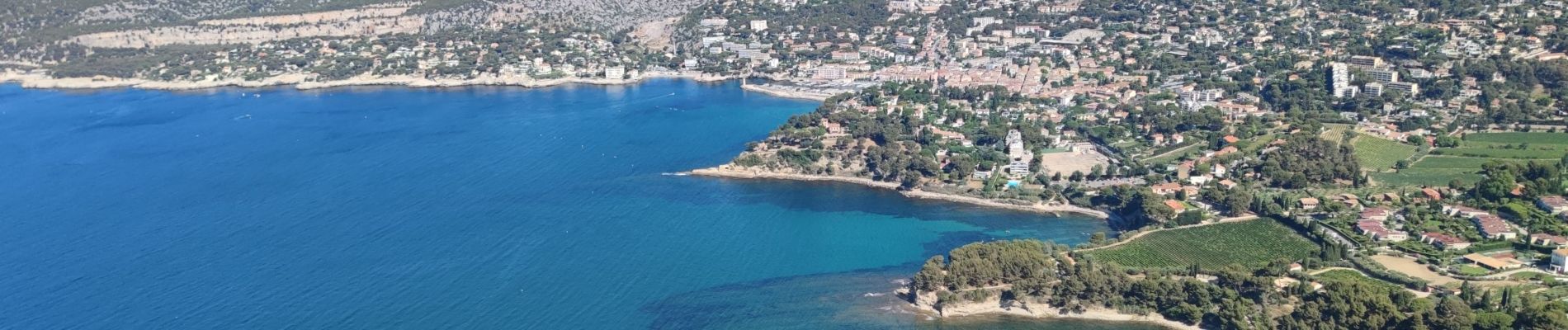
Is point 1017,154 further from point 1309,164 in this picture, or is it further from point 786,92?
point 786,92

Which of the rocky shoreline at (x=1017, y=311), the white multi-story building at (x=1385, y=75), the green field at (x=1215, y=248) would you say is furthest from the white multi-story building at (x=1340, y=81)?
the rocky shoreline at (x=1017, y=311)

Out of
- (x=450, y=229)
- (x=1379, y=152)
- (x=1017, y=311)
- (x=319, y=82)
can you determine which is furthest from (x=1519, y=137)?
(x=319, y=82)

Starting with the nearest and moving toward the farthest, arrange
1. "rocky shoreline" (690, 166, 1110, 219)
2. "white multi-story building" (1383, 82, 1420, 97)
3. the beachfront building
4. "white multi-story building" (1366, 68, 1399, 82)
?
"rocky shoreline" (690, 166, 1110, 219) < the beachfront building < "white multi-story building" (1383, 82, 1420, 97) < "white multi-story building" (1366, 68, 1399, 82)

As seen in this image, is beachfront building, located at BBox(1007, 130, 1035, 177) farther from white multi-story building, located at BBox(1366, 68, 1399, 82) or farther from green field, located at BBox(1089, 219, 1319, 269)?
white multi-story building, located at BBox(1366, 68, 1399, 82)

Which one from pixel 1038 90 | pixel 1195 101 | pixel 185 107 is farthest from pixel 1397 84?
pixel 185 107

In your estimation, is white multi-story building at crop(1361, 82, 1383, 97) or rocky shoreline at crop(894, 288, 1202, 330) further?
white multi-story building at crop(1361, 82, 1383, 97)

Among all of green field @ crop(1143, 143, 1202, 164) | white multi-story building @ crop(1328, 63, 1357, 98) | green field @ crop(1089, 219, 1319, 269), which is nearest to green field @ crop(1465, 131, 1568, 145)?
white multi-story building @ crop(1328, 63, 1357, 98)

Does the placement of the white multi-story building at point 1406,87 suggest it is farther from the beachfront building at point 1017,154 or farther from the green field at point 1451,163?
the beachfront building at point 1017,154
